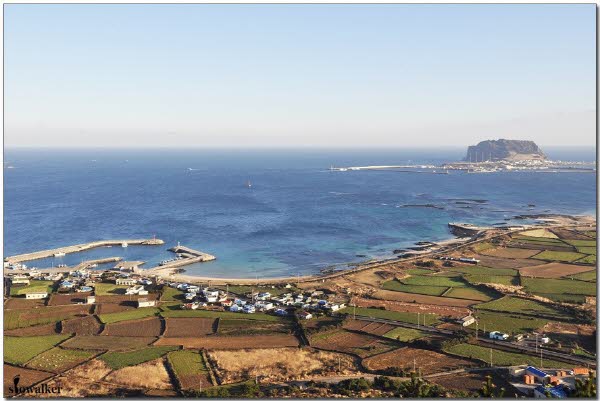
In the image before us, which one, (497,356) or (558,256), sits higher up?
(558,256)

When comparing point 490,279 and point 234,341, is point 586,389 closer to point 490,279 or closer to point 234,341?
point 234,341

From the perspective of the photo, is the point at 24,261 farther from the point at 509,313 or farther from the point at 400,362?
the point at 509,313

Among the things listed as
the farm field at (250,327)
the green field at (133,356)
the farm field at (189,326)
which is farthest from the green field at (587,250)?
the green field at (133,356)

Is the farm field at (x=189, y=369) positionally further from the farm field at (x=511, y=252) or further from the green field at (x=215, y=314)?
the farm field at (x=511, y=252)

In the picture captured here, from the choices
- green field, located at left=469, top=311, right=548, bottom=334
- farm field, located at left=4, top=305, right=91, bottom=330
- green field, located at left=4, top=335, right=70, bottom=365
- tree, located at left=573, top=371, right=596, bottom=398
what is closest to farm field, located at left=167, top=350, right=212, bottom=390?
green field, located at left=4, top=335, right=70, bottom=365

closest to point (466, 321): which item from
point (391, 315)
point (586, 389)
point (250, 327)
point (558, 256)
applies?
point (391, 315)
